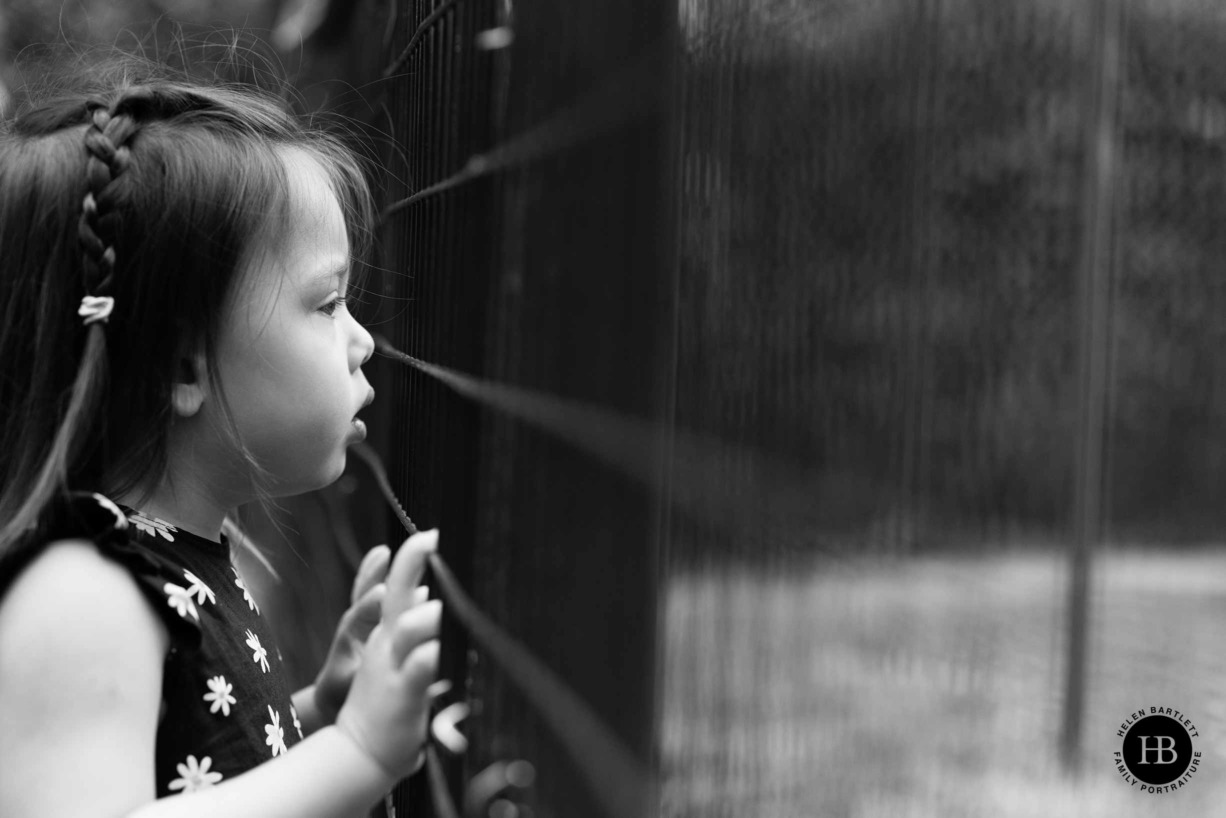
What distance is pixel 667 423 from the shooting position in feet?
2.60

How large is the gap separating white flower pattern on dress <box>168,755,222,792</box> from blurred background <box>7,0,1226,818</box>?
353mm

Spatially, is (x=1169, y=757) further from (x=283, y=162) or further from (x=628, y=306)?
(x=283, y=162)

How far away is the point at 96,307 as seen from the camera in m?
1.31

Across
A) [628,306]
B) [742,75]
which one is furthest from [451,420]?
[742,75]

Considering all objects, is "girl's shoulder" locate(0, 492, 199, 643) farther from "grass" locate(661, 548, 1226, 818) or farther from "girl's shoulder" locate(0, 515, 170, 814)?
"grass" locate(661, 548, 1226, 818)

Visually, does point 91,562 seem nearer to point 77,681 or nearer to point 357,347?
point 77,681

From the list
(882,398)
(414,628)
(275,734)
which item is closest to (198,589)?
(275,734)

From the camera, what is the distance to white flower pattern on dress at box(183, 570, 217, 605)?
1332 mm

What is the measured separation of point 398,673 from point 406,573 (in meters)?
0.09

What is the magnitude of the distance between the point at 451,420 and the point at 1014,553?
104 centimetres

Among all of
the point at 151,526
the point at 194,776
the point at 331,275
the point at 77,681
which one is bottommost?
the point at 194,776

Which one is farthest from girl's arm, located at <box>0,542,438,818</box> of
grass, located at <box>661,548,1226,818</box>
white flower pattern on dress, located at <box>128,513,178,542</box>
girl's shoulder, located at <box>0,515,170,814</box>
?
grass, located at <box>661,548,1226,818</box>

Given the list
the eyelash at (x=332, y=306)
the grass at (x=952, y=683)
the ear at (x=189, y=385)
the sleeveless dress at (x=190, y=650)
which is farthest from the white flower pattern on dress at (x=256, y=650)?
the grass at (x=952, y=683)

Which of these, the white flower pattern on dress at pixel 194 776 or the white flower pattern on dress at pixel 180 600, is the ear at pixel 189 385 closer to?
the white flower pattern on dress at pixel 180 600
